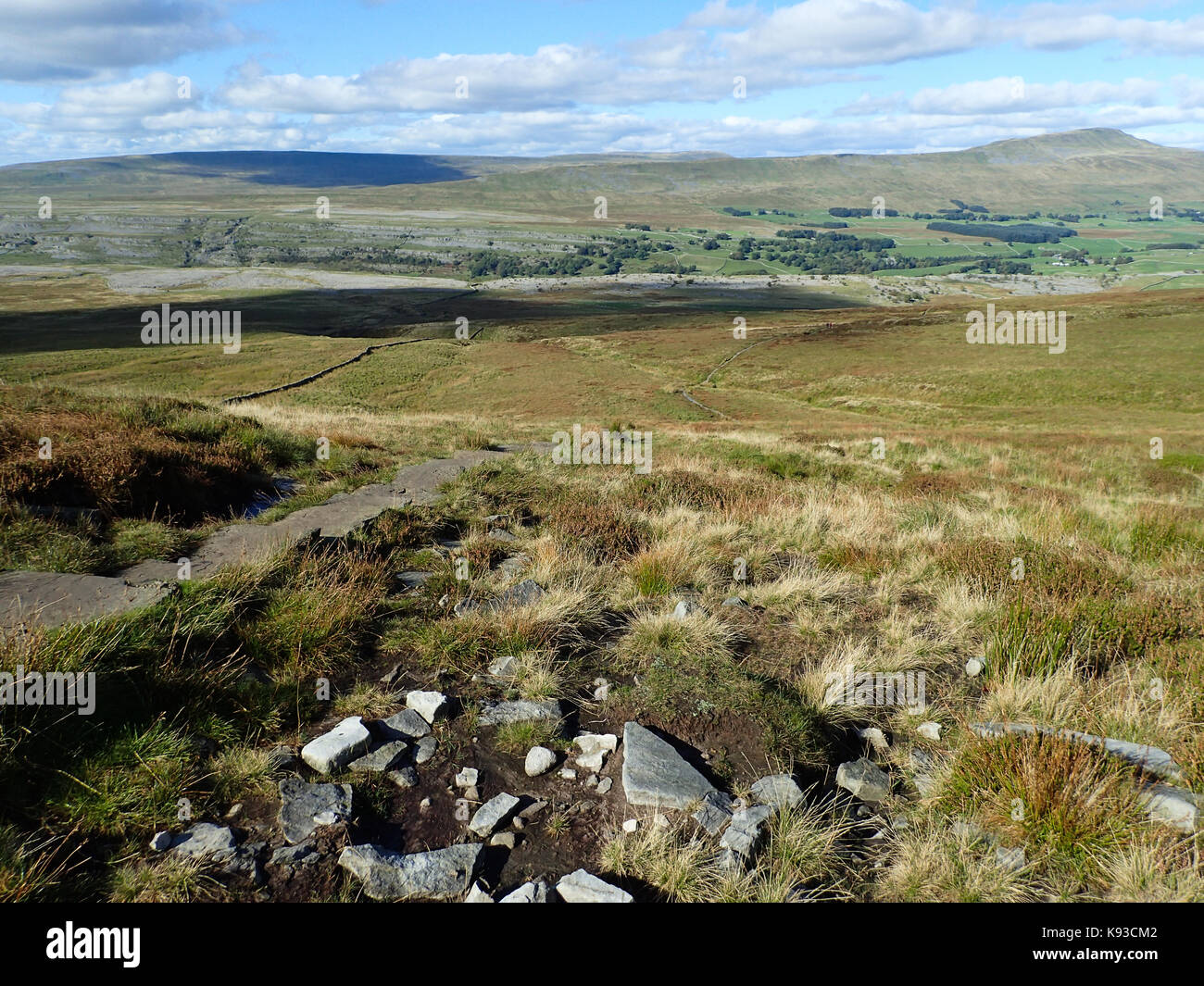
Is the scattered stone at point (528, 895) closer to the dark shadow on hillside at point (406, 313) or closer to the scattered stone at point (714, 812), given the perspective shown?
the scattered stone at point (714, 812)

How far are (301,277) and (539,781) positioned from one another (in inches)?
8604

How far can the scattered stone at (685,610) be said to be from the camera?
21.1ft

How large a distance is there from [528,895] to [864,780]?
2.34 m

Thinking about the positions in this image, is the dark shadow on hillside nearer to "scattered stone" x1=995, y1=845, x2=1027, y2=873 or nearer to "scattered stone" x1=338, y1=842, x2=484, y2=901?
"scattered stone" x1=338, y1=842, x2=484, y2=901

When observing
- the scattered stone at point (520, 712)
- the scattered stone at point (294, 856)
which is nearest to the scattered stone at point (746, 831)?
the scattered stone at point (520, 712)

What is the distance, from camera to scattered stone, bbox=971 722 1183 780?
167 inches

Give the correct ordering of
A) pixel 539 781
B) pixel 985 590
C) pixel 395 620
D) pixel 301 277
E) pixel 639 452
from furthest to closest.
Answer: pixel 301 277 → pixel 639 452 → pixel 985 590 → pixel 395 620 → pixel 539 781

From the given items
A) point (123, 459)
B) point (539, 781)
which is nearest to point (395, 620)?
point (539, 781)

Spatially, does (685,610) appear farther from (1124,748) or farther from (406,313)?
(406,313)

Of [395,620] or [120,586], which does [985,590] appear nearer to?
[395,620]

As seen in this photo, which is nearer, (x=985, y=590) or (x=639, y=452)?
(x=985, y=590)
